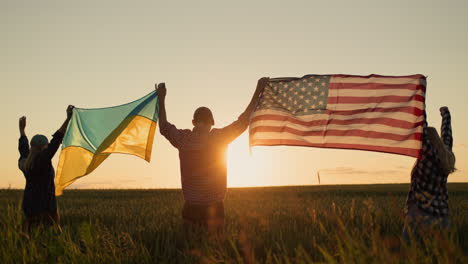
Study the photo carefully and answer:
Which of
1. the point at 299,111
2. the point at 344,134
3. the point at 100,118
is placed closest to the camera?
the point at 344,134

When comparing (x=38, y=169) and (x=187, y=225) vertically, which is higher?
(x=38, y=169)

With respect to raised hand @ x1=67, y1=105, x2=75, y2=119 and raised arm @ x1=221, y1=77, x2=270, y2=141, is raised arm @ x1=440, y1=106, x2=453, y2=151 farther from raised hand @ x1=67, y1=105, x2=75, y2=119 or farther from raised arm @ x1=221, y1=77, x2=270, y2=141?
raised hand @ x1=67, y1=105, x2=75, y2=119

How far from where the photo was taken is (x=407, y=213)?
7.12 meters

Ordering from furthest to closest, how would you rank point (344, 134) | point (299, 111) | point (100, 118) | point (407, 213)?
point (100, 118), point (299, 111), point (344, 134), point (407, 213)

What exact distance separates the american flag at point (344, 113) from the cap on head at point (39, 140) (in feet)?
12.0

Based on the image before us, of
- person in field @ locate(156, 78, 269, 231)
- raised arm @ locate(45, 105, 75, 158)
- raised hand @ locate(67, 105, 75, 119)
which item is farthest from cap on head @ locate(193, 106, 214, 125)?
raised hand @ locate(67, 105, 75, 119)

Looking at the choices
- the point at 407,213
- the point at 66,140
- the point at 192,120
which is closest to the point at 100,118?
the point at 66,140

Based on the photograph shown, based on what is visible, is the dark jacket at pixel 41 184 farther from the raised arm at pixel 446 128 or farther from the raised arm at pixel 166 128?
the raised arm at pixel 446 128

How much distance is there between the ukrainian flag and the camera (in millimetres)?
9492

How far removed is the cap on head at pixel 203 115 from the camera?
7.35 meters

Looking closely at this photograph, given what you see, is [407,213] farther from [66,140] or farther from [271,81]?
[66,140]

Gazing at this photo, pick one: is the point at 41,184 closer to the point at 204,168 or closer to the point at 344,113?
the point at 204,168

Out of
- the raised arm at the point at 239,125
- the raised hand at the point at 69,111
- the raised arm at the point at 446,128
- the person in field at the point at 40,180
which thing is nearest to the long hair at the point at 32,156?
the person in field at the point at 40,180

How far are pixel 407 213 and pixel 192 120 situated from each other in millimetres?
3267
